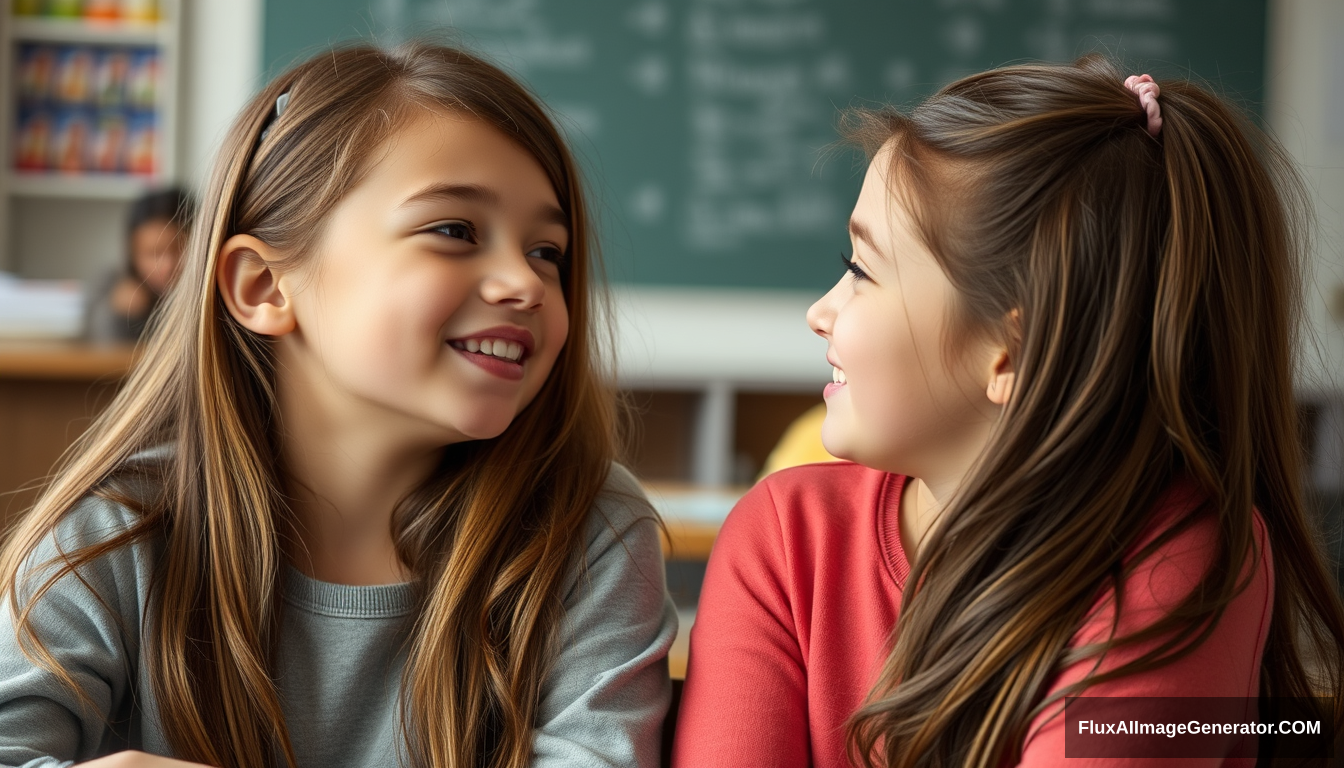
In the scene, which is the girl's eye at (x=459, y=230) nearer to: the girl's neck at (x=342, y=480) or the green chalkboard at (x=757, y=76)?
the girl's neck at (x=342, y=480)

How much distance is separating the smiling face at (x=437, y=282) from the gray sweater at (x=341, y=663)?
18 cm

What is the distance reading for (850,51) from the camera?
4094 millimetres

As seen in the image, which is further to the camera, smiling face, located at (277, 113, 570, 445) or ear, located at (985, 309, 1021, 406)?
smiling face, located at (277, 113, 570, 445)

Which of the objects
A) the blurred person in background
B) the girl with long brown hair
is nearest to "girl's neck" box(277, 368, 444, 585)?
the girl with long brown hair

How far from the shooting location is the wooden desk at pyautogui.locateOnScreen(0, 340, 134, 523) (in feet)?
8.35

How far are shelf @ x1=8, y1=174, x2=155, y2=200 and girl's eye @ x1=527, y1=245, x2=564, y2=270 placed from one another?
3.32 meters

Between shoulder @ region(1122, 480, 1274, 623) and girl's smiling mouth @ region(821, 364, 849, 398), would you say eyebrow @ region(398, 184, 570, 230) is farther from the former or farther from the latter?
shoulder @ region(1122, 480, 1274, 623)

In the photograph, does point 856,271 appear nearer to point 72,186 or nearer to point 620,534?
point 620,534

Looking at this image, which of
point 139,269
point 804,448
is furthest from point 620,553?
point 139,269

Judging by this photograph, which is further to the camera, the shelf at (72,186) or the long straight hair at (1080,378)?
the shelf at (72,186)

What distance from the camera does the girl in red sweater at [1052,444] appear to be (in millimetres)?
881

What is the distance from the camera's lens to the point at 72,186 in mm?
4047

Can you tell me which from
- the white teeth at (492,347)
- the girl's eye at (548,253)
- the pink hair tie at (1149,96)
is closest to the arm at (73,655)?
the white teeth at (492,347)

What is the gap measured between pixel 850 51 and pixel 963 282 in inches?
132
